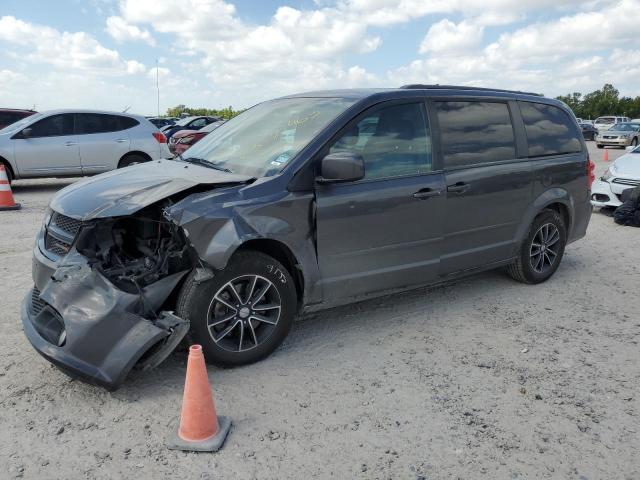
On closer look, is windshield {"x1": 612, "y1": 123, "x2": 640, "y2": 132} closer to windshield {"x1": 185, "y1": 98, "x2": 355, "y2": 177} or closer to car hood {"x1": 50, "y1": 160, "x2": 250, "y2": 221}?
windshield {"x1": 185, "y1": 98, "x2": 355, "y2": 177}

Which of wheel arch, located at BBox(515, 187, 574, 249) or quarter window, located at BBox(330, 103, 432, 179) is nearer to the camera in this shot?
quarter window, located at BBox(330, 103, 432, 179)

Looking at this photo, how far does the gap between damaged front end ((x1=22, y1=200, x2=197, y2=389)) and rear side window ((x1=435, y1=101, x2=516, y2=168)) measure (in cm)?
235

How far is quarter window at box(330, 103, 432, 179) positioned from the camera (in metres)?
4.04

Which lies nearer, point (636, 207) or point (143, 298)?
point (143, 298)

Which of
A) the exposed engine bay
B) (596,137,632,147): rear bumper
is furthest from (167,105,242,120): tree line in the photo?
the exposed engine bay

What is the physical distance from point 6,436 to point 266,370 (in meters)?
1.52

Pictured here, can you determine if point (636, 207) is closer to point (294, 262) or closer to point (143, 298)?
point (294, 262)

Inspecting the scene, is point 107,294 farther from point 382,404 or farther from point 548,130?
point 548,130

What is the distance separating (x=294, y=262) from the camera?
3.79 metres

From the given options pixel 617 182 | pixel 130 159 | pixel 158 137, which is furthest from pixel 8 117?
pixel 617 182

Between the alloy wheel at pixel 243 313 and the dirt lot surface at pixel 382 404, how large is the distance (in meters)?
0.21

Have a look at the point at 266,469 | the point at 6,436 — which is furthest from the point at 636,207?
the point at 6,436

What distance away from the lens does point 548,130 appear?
17.9 ft

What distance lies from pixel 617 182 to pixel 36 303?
9.12 m
